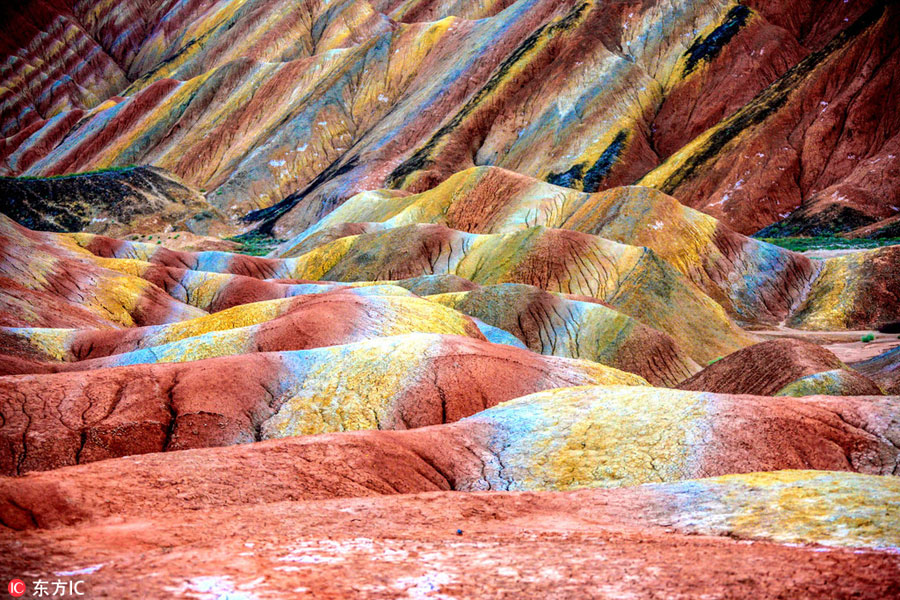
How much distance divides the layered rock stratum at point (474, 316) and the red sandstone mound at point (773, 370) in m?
0.18

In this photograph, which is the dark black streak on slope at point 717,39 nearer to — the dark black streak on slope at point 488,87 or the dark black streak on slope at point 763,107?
the dark black streak on slope at point 763,107

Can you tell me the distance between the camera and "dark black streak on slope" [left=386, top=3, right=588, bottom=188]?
7150 cm

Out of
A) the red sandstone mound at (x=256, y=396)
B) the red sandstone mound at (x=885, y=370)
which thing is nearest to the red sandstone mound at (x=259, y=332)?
the red sandstone mound at (x=256, y=396)

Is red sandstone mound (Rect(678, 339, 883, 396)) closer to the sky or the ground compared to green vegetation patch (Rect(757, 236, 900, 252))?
closer to the ground

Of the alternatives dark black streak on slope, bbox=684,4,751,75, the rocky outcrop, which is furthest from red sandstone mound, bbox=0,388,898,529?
dark black streak on slope, bbox=684,4,751,75

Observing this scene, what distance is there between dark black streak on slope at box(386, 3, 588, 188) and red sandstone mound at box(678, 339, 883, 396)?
52956mm

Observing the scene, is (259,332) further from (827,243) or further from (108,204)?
(108,204)

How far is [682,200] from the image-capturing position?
58688 millimetres

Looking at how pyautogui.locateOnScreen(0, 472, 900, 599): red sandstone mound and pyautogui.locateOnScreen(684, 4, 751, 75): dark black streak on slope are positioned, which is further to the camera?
pyautogui.locateOnScreen(684, 4, 751, 75): dark black streak on slope

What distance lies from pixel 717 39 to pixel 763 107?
509 inches

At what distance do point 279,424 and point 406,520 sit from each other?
727 centimetres

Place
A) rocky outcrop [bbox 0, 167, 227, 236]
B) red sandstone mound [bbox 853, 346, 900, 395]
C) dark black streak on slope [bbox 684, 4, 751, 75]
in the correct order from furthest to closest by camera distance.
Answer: dark black streak on slope [bbox 684, 4, 751, 75] < rocky outcrop [bbox 0, 167, 227, 236] < red sandstone mound [bbox 853, 346, 900, 395]

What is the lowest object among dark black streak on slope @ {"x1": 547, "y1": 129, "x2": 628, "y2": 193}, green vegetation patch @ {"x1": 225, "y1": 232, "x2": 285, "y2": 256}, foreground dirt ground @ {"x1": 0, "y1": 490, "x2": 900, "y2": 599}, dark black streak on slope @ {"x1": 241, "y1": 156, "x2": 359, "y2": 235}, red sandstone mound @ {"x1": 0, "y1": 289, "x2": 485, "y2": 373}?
foreground dirt ground @ {"x1": 0, "y1": 490, "x2": 900, "y2": 599}

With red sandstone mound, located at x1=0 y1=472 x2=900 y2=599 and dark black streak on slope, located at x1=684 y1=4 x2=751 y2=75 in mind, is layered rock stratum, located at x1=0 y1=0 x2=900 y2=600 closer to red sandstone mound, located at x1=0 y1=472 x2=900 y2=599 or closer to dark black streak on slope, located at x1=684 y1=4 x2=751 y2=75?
red sandstone mound, located at x1=0 y1=472 x2=900 y2=599
